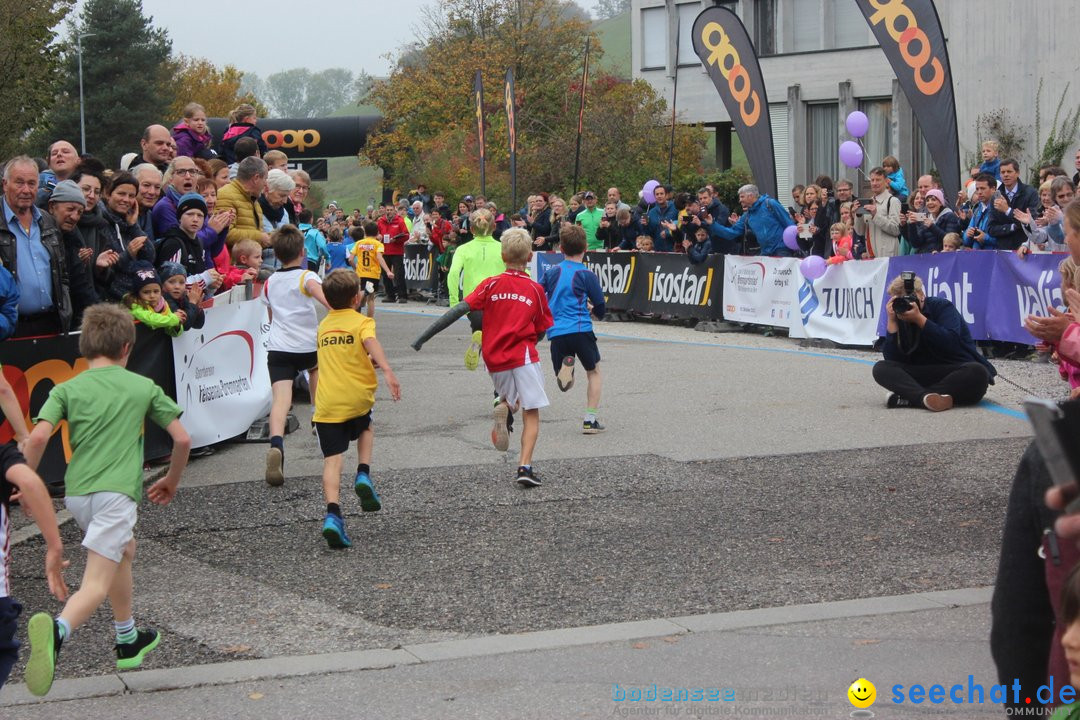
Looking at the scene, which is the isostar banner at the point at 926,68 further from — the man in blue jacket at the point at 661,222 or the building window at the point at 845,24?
the building window at the point at 845,24

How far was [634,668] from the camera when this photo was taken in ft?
17.9

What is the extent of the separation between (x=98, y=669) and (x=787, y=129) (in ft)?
130

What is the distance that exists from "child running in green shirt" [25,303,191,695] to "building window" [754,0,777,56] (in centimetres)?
3985

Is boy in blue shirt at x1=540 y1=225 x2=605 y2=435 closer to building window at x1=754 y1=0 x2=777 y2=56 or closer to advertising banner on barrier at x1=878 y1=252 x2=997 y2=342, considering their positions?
advertising banner on barrier at x1=878 y1=252 x2=997 y2=342

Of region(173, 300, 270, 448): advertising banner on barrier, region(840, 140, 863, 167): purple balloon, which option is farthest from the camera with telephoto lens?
region(840, 140, 863, 167): purple balloon

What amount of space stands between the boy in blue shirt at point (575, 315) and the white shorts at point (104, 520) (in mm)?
6399

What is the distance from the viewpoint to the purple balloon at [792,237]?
1834 centimetres

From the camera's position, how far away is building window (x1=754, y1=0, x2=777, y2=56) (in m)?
43.2

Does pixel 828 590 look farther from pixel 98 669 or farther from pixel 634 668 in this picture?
pixel 98 669

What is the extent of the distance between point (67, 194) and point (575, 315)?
175 inches

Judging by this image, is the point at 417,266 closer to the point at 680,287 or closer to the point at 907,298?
the point at 680,287

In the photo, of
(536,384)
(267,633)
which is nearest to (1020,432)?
(536,384)

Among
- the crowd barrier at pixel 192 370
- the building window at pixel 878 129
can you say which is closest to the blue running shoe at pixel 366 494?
the crowd barrier at pixel 192 370

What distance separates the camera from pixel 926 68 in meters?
17.5
